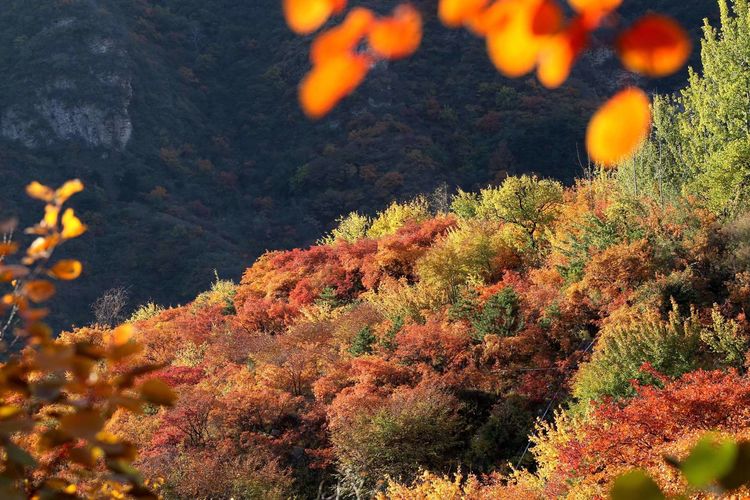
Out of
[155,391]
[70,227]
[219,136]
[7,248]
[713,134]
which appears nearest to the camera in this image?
[155,391]

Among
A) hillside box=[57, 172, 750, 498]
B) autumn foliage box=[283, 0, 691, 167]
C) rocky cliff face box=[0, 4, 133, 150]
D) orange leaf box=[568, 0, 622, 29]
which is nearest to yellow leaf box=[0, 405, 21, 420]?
autumn foliage box=[283, 0, 691, 167]

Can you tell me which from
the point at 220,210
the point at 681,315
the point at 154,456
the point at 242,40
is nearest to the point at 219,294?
the point at 154,456

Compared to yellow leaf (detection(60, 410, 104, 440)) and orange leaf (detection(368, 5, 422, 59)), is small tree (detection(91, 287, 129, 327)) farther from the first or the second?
orange leaf (detection(368, 5, 422, 59))

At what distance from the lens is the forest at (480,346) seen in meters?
1.14

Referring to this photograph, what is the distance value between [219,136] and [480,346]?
51.0 m

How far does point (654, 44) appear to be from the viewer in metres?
0.69

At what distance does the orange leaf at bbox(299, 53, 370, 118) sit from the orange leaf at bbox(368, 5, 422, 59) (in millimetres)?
26

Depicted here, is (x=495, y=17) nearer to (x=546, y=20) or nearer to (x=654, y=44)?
(x=546, y=20)

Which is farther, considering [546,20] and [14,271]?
[14,271]

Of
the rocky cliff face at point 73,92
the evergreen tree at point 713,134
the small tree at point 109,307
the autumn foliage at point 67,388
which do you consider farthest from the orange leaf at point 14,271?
the rocky cliff face at point 73,92

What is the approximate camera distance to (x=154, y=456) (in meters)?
12.2

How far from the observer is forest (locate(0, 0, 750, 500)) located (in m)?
1.14

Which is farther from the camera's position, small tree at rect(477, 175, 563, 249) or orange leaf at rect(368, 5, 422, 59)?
small tree at rect(477, 175, 563, 249)

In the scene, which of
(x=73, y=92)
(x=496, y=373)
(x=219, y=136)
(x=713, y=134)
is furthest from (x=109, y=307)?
(x=713, y=134)
